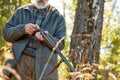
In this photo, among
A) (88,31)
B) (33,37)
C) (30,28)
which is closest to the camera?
(30,28)

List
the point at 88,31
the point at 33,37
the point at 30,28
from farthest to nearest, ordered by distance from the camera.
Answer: the point at 88,31
the point at 33,37
the point at 30,28

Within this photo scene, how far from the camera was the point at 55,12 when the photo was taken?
4.88 meters

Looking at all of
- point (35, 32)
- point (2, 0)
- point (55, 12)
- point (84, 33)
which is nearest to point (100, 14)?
point (84, 33)

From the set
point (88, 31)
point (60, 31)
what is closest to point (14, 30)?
point (60, 31)

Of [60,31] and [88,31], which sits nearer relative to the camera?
[60,31]

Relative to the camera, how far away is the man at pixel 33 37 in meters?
4.70

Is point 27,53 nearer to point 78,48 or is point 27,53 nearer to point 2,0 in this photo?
point 78,48

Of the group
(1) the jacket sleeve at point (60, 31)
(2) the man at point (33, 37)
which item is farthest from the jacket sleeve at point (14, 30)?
(1) the jacket sleeve at point (60, 31)

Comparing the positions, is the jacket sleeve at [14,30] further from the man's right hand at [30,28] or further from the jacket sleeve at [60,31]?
the jacket sleeve at [60,31]

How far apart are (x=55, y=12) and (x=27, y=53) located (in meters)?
0.55

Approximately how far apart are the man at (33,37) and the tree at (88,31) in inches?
58.5

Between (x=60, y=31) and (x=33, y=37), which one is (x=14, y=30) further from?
(x=60, y=31)

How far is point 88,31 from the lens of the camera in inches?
250

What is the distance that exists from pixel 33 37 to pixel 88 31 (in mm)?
1760
